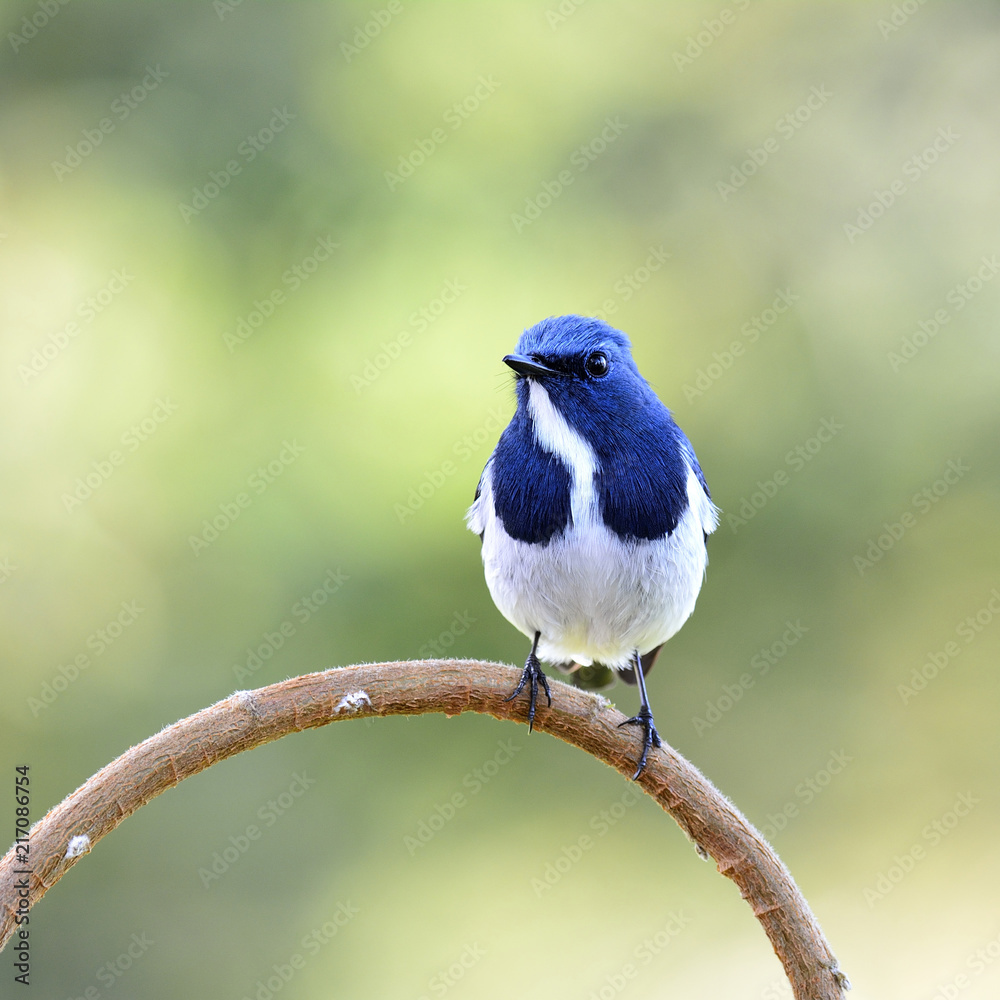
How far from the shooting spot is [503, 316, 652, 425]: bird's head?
3018 mm

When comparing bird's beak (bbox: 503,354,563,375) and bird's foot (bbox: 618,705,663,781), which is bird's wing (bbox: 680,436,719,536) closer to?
bird's beak (bbox: 503,354,563,375)

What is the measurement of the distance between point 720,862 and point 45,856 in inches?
55.0

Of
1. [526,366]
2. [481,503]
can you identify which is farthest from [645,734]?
[481,503]

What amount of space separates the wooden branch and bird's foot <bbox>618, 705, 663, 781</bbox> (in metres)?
0.02

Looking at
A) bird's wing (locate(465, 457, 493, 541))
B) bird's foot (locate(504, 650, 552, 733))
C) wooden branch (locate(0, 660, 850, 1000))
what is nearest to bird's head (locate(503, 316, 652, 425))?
bird's wing (locate(465, 457, 493, 541))

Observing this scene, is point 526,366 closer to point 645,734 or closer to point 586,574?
point 586,574

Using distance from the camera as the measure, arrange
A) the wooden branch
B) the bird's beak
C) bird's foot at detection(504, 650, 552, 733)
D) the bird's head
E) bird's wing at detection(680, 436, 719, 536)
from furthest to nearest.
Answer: bird's wing at detection(680, 436, 719, 536), the bird's head, the bird's beak, bird's foot at detection(504, 650, 552, 733), the wooden branch

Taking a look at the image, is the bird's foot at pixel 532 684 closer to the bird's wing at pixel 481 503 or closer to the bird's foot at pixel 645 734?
the bird's foot at pixel 645 734

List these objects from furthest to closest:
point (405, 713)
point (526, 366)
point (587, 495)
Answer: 1. point (587, 495)
2. point (526, 366)
3. point (405, 713)

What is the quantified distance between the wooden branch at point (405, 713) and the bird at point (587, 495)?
38cm

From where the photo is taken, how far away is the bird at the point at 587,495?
3033 millimetres

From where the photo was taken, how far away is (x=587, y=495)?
3.03 m

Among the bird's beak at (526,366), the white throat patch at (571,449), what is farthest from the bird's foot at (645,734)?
the bird's beak at (526,366)

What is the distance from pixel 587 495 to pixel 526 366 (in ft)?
1.32
